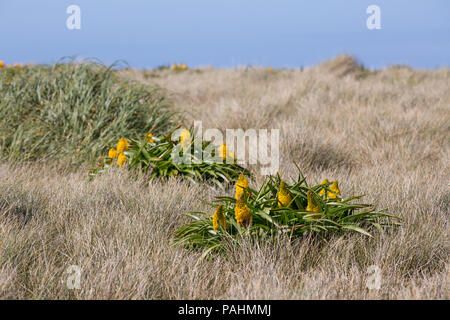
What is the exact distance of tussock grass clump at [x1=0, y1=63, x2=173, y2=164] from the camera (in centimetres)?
499

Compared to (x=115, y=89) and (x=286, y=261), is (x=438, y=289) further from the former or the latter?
(x=115, y=89)

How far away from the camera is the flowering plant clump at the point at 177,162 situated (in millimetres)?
3988

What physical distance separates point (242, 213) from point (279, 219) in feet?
0.80

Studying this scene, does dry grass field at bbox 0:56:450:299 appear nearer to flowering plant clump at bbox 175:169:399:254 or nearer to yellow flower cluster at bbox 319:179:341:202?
flowering plant clump at bbox 175:169:399:254

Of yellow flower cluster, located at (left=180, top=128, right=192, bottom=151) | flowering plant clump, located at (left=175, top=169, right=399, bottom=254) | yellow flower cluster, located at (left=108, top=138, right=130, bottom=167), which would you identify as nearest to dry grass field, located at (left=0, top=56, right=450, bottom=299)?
flowering plant clump, located at (left=175, top=169, right=399, bottom=254)

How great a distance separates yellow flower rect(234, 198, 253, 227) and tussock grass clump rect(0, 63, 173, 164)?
9.49ft

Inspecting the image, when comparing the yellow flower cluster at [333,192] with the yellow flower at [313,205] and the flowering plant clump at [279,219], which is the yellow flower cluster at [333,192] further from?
the yellow flower at [313,205]

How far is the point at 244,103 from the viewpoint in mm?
6984

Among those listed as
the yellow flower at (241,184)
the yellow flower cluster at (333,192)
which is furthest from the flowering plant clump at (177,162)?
the yellow flower cluster at (333,192)

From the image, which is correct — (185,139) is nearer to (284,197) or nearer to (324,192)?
(324,192)

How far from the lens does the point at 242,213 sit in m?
2.43

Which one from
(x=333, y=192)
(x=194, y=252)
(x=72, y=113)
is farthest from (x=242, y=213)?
(x=72, y=113)

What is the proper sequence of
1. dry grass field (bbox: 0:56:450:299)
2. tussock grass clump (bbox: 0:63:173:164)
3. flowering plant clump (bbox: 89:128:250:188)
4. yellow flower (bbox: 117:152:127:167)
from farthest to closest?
tussock grass clump (bbox: 0:63:173:164) < yellow flower (bbox: 117:152:127:167) < flowering plant clump (bbox: 89:128:250:188) < dry grass field (bbox: 0:56:450:299)

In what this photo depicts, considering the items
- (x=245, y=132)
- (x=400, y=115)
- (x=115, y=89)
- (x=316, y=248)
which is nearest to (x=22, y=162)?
(x=115, y=89)
